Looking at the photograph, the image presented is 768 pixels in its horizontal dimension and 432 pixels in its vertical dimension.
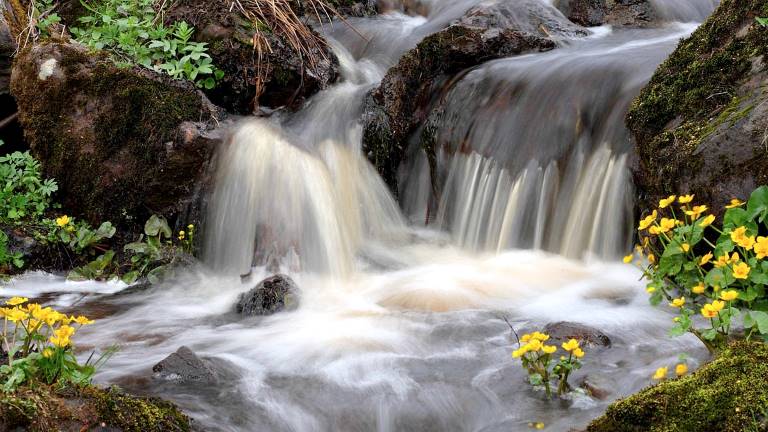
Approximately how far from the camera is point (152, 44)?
6828 mm

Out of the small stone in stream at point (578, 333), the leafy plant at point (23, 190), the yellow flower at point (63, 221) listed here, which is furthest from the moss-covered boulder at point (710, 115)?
the leafy plant at point (23, 190)

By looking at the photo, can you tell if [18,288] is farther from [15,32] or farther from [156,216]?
[15,32]

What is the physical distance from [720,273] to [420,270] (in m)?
2.71

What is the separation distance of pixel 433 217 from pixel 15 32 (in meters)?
4.38

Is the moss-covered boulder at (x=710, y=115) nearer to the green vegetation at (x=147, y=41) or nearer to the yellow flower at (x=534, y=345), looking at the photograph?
the yellow flower at (x=534, y=345)

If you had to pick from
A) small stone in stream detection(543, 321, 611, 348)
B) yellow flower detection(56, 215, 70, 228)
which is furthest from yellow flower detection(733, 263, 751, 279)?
yellow flower detection(56, 215, 70, 228)

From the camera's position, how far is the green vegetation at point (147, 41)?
6.84 metres

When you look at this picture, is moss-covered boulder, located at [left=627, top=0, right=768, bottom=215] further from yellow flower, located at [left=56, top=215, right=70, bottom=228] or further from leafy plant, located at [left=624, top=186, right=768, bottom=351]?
yellow flower, located at [left=56, top=215, right=70, bottom=228]

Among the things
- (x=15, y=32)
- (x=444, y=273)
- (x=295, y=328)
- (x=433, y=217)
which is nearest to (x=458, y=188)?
(x=433, y=217)

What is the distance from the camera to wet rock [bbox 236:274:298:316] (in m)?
4.98

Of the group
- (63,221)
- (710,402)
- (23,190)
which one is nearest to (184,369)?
(710,402)

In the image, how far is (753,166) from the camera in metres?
4.12

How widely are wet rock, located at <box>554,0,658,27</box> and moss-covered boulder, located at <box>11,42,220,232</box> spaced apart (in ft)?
18.0

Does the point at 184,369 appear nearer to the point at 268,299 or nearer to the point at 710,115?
the point at 268,299
